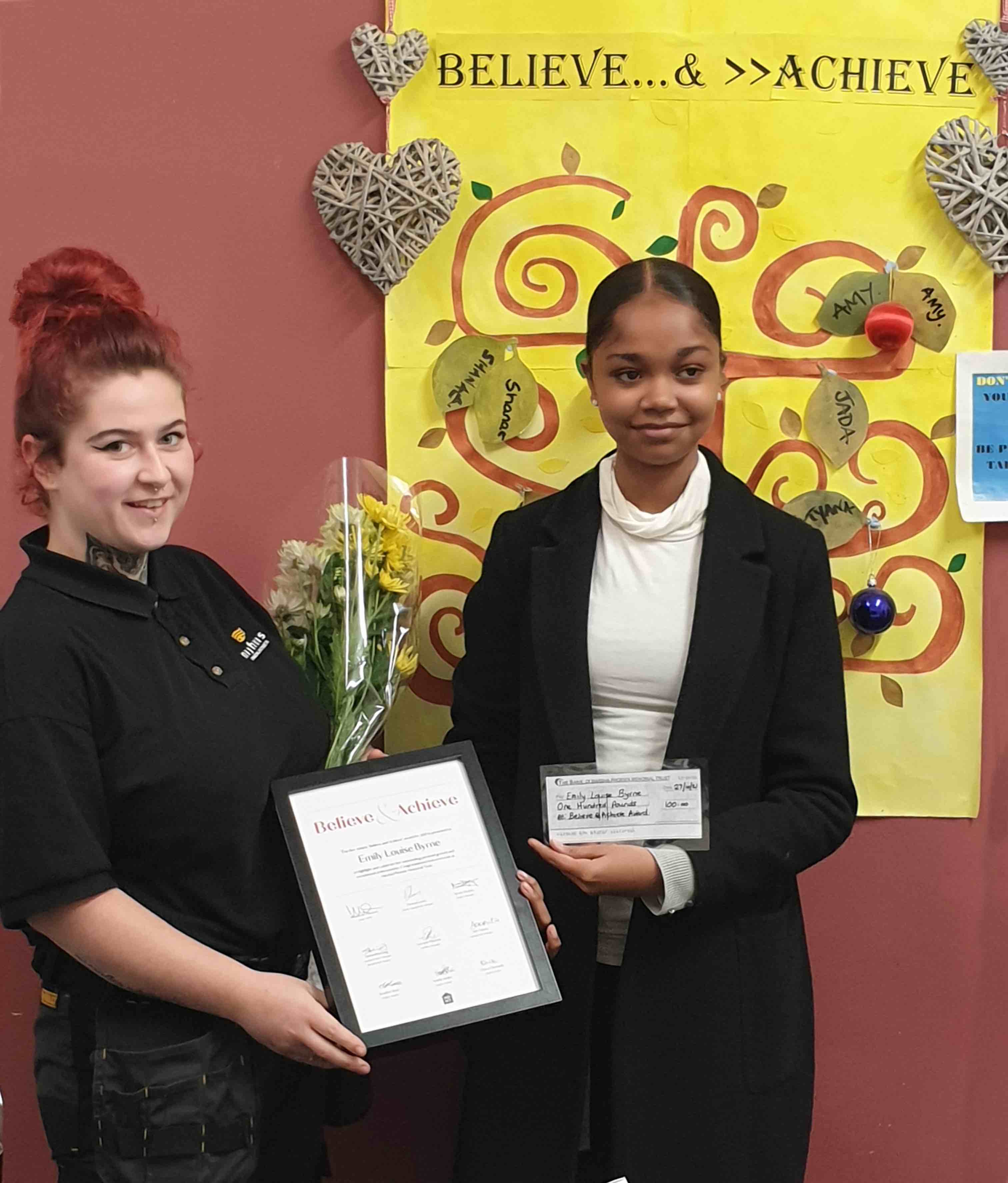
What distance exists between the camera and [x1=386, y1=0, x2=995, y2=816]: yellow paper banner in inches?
66.8

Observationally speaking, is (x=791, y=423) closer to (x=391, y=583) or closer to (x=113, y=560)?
(x=391, y=583)

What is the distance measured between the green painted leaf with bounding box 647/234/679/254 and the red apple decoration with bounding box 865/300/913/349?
30 centimetres

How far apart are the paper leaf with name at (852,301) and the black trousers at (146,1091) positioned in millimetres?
1238

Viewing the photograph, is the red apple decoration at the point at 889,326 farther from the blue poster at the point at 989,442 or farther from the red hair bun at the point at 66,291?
the red hair bun at the point at 66,291

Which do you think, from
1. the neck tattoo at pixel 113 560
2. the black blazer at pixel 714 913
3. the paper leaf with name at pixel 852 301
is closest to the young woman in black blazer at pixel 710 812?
the black blazer at pixel 714 913

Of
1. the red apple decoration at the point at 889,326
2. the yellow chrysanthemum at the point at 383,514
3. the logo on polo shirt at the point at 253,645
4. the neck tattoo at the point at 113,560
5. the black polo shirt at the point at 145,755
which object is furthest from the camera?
the red apple decoration at the point at 889,326

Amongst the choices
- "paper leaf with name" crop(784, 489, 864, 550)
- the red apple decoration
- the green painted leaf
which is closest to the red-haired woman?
the green painted leaf

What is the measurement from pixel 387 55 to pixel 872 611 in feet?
3.43

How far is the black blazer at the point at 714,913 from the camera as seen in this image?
1.39 metres

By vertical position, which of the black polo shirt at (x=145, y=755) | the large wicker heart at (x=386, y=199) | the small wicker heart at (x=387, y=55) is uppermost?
the small wicker heart at (x=387, y=55)

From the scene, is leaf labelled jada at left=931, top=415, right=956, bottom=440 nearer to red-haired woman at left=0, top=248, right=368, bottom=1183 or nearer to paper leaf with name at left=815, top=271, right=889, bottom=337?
paper leaf with name at left=815, top=271, right=889, bottom=337

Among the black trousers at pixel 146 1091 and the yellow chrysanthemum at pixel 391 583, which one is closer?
the black trousers at pixel 146 1091

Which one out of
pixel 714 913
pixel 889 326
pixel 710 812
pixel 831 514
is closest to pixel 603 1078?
pixel 714 913

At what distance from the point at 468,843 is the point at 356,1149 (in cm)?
78
